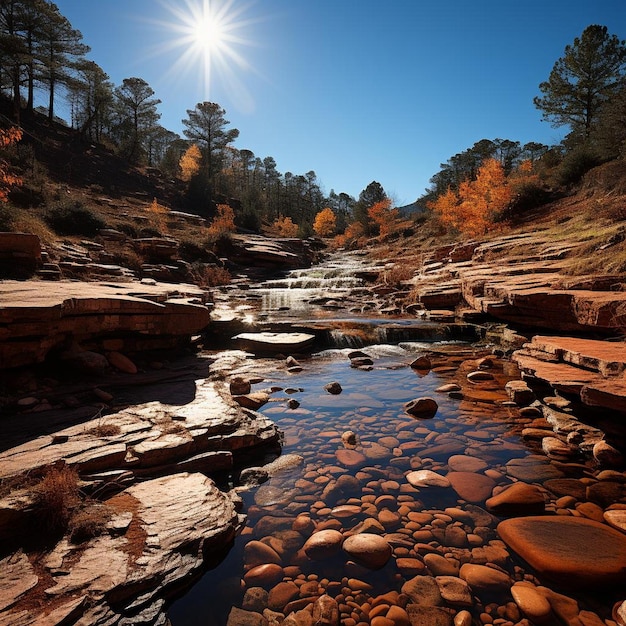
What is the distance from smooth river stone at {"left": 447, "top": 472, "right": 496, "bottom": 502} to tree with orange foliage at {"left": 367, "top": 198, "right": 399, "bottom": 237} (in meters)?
43.8

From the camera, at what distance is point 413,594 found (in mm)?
2115

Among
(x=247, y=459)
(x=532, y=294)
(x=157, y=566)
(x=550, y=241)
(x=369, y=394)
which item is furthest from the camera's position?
(x=550, y=241)

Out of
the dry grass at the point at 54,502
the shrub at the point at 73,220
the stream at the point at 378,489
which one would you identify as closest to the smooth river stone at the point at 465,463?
the stream at the point at 378,489

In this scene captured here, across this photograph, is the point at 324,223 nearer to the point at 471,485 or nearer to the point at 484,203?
the point at 484,203

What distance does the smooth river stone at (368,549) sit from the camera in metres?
2.36

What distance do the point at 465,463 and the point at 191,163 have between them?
154 ft

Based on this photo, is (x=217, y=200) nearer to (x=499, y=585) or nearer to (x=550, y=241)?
(x=550, y=241)

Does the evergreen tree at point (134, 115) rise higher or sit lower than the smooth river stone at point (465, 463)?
higher

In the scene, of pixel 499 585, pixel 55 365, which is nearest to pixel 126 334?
pixel 55 365

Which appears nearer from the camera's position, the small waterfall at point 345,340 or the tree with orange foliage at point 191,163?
the small waterfall at point 345,340

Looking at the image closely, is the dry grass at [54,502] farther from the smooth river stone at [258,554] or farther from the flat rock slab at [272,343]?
the flat rock slab at [272,343]

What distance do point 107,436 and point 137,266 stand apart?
13.2 metres

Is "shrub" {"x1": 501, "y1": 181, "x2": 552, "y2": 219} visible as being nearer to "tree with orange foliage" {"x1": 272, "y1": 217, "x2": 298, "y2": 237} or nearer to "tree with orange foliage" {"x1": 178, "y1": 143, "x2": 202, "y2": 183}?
"tree with orange foliage" {"x1": 272, "y1": 217, "x2": 298, "y2": 237}

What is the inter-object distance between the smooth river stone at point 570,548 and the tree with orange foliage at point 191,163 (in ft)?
150
